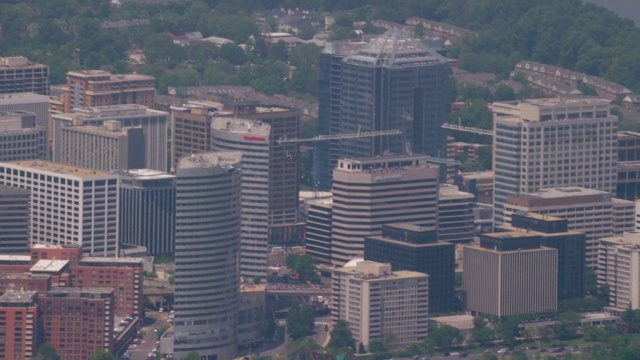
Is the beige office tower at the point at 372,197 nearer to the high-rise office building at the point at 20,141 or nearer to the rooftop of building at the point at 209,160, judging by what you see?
the rooftop of building at the point at 209,160

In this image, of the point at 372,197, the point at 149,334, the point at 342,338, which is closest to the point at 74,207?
the point at 149,334

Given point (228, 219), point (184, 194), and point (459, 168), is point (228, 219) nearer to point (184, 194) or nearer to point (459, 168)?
point (184, 194)

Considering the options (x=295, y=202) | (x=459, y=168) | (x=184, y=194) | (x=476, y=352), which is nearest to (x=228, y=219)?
(x=184, y=194)

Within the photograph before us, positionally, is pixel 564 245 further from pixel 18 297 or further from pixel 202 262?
pixel 18 297

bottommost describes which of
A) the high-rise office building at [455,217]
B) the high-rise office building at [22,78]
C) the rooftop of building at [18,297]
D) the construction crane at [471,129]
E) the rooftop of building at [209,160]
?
the rooftop of building at [18,297]

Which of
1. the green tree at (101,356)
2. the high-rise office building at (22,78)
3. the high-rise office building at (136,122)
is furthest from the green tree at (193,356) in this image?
the high-rise office building at (22,78)

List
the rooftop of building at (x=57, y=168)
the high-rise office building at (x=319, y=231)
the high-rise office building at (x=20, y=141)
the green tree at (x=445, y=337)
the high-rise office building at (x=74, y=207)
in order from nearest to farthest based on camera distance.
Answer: the green tree at (x=445, y=337) → the high-rise office building at (x=74, y=207) → the rooftop of building at (x=57, y=168) → the high-rise office building at (x=319, y=231) → the high-rise office building at (x=20, y=141)
